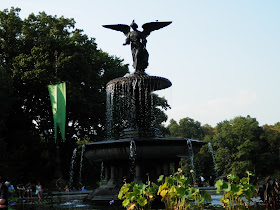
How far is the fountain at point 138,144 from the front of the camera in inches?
421

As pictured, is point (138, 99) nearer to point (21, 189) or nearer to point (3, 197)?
point (3, 197)

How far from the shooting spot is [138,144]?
34.7 ft

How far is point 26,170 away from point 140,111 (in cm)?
2006

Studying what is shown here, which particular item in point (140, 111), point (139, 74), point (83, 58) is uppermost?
point (83, 58)

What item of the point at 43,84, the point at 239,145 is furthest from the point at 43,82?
the point at 239,145

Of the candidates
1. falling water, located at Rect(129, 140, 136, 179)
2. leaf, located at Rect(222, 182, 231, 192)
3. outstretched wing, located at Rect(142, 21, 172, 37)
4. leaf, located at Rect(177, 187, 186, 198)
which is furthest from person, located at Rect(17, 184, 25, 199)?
leaf, located at Rect(222, 182, 231, 192)

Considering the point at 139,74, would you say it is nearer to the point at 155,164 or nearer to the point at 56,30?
the point at 155,164

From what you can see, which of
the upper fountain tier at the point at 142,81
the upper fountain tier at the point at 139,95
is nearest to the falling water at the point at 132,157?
the upper fountain tier at the point at 139,95

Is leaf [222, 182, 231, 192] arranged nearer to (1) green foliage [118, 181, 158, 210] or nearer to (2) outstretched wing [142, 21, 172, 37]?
(1) green foliage [118, 181, 158, 210]

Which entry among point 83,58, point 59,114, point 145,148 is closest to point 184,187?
point 145,148

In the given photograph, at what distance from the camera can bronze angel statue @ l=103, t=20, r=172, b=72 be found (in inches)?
524

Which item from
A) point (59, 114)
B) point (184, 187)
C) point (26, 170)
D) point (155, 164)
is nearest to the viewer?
point (184, 187)

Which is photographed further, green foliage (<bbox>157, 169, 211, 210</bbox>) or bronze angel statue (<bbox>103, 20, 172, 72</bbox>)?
bronze angel statue (<bbox>103, 20, 172, 72</bbox>)

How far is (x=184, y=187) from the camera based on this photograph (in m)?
5.90
